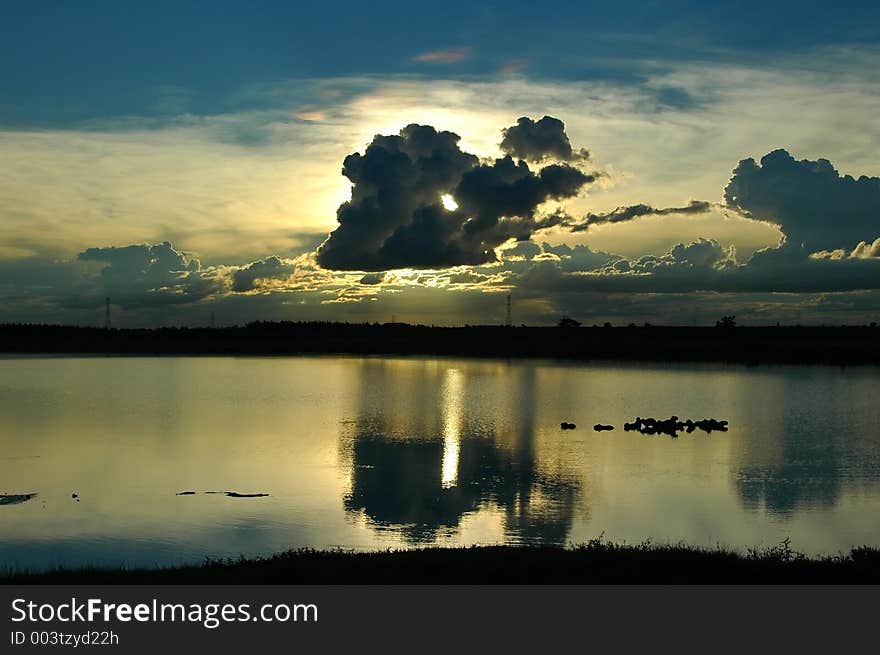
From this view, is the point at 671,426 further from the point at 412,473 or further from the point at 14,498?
the point at 14,498

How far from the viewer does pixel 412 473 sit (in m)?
39.4

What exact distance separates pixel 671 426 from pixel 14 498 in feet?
130

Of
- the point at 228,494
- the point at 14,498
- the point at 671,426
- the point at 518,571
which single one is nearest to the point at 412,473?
the point at 228,494

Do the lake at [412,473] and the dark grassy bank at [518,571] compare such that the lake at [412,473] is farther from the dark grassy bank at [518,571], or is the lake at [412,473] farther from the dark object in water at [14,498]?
the dark grassy bank at [518,571]

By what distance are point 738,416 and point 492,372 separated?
6362 centimetres

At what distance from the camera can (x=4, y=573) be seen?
19.5 metres

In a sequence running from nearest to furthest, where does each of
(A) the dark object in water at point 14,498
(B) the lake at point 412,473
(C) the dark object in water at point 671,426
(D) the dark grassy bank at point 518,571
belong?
(D) the dark grassy bank at point 518,571 → (B) the lake at point 412,473 → (A) the dark object in water at point 14,498 → (C) the dark object in water at point 671,426

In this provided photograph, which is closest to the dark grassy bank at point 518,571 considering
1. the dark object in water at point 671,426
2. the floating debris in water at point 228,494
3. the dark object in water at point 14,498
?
the dark object in water at point 14,498

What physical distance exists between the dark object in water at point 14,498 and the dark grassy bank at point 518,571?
14.5 m

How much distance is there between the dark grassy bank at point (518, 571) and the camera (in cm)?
1605

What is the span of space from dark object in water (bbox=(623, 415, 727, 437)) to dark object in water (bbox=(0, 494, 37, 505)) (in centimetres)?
3651

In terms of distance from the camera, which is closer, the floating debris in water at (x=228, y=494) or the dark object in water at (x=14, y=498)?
the dark object in water at (x=14, y=498)

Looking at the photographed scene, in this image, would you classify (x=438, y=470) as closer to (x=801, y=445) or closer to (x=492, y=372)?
(x=801, y=445)

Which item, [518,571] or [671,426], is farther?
[671,426]
